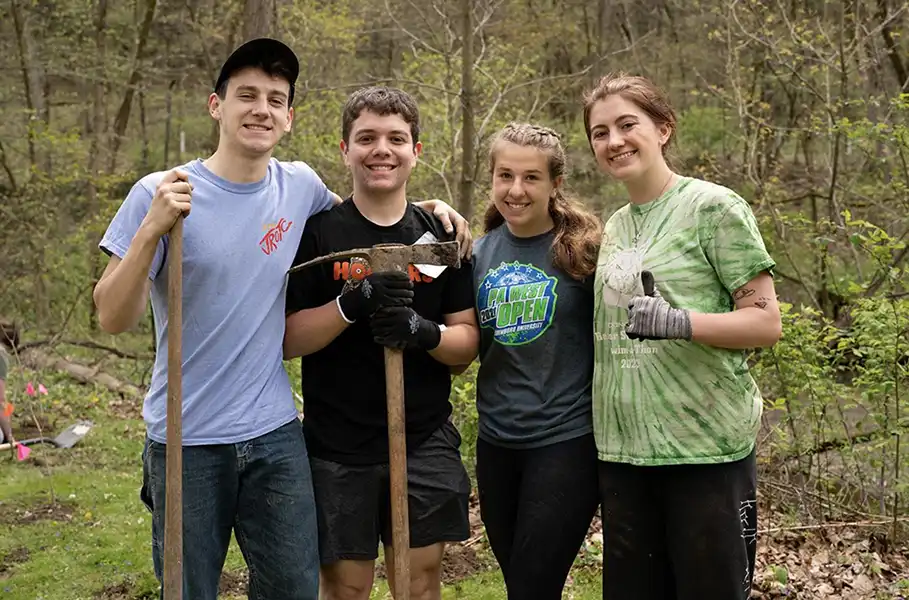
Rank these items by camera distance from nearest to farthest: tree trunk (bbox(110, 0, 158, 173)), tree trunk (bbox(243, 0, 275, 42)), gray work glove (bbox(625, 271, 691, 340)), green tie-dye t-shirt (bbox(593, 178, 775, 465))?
gray work glove (bbox(625, 271, 691, 340))
green tie-dye t-shirt (bbox(593, 178, 775, 465))
tree trunk (bbox(243, 0, 275, 42))
tree trunk (bbox(110, 0, 158, 173))

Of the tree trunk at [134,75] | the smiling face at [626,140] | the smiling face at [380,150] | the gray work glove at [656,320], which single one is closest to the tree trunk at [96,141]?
the tree trunk at [134,75]

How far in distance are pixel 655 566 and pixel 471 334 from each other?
41.4 inches

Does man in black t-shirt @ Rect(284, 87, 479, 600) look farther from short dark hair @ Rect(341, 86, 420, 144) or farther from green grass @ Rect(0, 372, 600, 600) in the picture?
Answer: green grass @ Rect(0, 372, 600, 600)

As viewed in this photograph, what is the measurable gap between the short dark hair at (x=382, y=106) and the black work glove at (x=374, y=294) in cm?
57

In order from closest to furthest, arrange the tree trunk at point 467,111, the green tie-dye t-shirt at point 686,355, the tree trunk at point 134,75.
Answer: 1. the green tie-dye t-shirt at point 686,355
2. the tree trunk at point 467,111
3. the tree trunk at point 134,75

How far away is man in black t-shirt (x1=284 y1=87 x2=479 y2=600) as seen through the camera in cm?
326

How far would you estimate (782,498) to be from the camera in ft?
20.0

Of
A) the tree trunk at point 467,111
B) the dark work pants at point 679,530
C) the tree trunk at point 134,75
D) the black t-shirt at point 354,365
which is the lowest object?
the dark work pants at point 679,530

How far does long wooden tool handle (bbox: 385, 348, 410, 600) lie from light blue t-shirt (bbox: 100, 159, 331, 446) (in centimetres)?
39

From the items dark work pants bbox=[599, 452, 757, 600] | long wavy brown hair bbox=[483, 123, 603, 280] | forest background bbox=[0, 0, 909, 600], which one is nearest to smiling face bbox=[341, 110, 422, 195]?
long wavy brown hair bbox=[483, 123, 603, 280]

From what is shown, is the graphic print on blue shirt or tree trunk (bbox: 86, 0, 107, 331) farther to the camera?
tree trunk (bbox: 86, 0, 107, 331)

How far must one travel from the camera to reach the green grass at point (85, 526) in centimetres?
562

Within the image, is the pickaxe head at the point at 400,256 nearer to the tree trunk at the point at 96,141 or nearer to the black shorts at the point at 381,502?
the black shorts at the point at 381,502

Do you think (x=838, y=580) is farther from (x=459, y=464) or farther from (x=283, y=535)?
(x=283, y=535)
